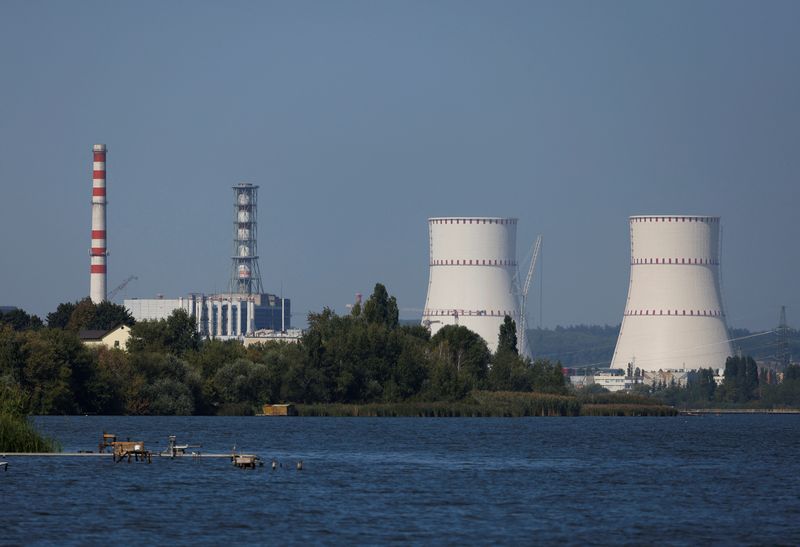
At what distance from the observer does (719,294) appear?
8562 centimetres

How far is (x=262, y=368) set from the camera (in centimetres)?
6488

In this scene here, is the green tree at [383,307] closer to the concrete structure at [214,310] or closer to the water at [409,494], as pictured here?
the water at [409,494]

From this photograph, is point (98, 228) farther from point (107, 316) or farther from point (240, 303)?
point (240, 303)

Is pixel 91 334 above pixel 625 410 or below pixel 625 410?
above

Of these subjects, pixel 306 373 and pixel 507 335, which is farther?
pixel 507 335

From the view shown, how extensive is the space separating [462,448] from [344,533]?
20415 mm

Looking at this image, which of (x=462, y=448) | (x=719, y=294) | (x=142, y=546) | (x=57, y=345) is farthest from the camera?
(x=719, y=294)

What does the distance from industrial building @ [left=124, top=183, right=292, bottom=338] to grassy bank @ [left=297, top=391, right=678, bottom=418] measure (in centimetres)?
7420

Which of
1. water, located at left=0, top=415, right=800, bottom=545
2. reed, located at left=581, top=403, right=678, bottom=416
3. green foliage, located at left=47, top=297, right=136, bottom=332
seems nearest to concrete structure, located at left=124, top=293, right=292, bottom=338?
green foliage, located at left=47, top=297, right=136, bottom=332

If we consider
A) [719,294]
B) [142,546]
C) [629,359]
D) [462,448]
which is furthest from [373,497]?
[629,359]

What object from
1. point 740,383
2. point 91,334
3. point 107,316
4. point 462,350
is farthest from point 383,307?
point 740,383

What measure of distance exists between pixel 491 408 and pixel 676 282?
1810 cm

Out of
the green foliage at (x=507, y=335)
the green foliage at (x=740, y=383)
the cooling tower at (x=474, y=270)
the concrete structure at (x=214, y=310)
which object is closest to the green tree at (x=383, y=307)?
the green foliage at (x=507, y=335)

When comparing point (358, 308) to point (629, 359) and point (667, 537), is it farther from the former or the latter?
point (667, 537)
